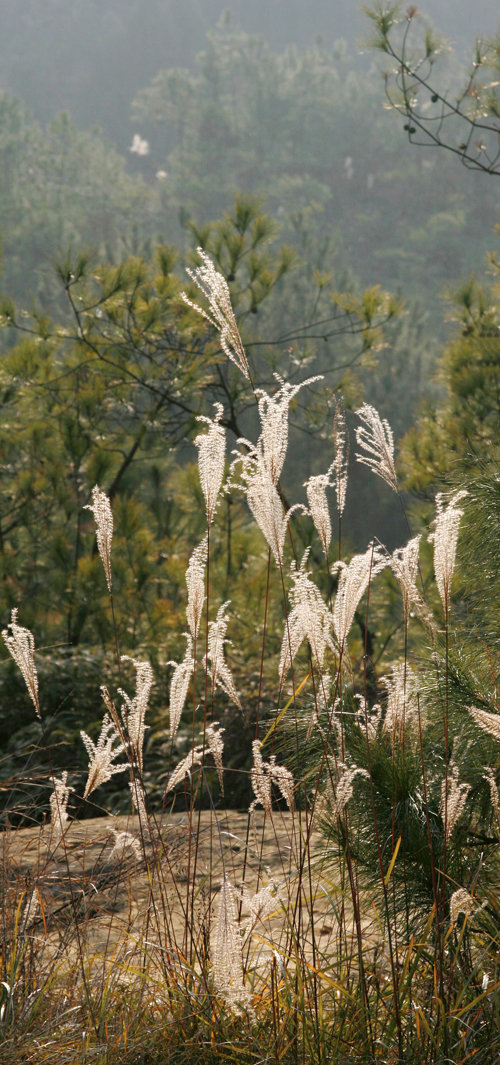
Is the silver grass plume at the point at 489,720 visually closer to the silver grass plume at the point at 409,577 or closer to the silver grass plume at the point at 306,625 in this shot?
the silver grass plume at the point at 409,577

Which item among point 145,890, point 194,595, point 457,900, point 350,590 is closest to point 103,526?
point 194,595

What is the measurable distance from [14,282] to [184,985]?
24.0m

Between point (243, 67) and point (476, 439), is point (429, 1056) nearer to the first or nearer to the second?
point (476, 439)

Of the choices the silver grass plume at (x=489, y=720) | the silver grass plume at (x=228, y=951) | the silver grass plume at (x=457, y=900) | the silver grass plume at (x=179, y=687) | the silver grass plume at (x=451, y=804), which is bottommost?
the silver grass plume at (x=228, y=951)

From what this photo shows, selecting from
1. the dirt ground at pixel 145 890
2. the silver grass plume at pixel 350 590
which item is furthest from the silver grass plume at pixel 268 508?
the dirt ground at pixel 145 890

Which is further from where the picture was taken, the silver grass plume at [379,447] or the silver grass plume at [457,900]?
the silver grass plume at [379,447]

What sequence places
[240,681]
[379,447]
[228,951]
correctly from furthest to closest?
[240,681]
[379,447]
[228,951]

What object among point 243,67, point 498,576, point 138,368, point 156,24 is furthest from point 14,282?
point 156,24

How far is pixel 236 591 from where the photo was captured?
477cm

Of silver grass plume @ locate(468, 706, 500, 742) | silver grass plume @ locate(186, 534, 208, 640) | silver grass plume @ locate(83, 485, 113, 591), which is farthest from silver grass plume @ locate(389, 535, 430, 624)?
silver grass plume @ locate(83, 485, 113, 591)

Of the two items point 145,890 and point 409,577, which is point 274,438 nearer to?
point 409,577

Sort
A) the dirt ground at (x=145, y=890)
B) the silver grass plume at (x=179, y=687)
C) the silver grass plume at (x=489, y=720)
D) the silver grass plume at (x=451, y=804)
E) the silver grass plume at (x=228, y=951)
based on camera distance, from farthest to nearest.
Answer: the dirt ground at (x=145, y=890)
the silver grass plume at (x=179, y=687)
the silver grass plume at (x=451, y=804)
the silver grass plume at (x=228, y=951)
the silver grass plume at (x=489, y=720)

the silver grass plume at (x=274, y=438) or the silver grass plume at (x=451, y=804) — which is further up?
the silver grass plume at (x=274, y=438)

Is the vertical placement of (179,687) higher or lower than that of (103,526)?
lower
